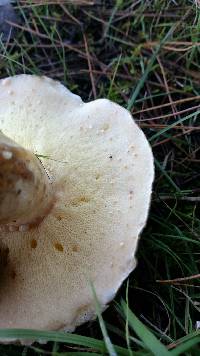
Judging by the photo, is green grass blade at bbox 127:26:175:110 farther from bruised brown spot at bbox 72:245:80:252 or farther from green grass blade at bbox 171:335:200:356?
green grass blade at bbox 171:335:200:356

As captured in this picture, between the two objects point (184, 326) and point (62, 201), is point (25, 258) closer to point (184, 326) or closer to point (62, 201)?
point (62, 201)

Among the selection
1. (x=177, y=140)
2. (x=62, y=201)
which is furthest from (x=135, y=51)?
(x=62, y=201)

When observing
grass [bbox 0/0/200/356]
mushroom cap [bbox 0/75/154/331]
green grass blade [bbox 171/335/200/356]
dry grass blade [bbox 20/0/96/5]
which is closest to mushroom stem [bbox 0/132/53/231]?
mushroom cap [bbox 0/75/154/331]

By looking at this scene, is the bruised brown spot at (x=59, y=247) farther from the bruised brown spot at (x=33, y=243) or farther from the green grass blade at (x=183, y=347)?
the green grass blade at (x=183, y=347)

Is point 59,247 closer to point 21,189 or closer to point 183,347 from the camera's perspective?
point 21,189

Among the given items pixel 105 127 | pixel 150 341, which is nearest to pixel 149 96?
pixel 105 127
